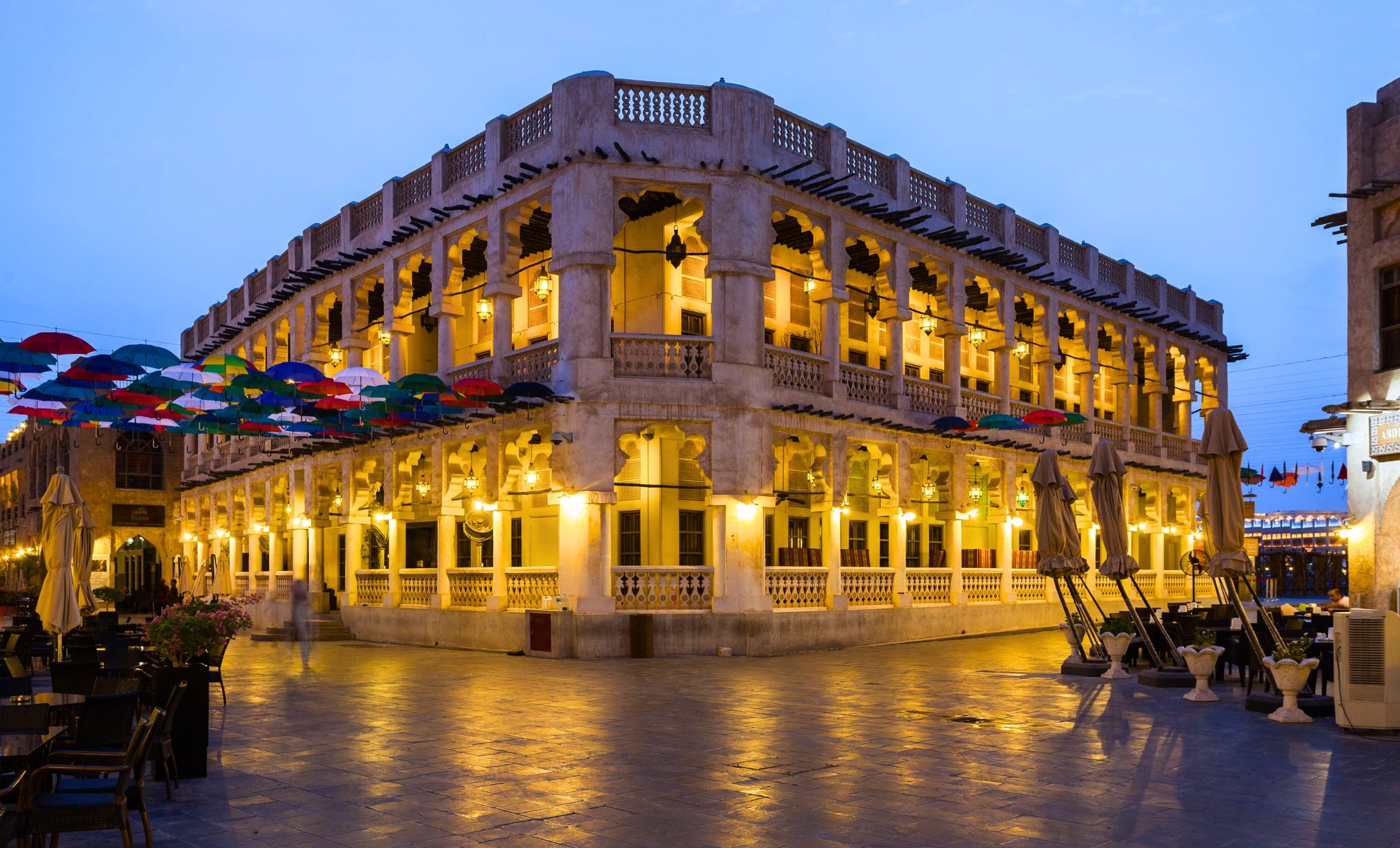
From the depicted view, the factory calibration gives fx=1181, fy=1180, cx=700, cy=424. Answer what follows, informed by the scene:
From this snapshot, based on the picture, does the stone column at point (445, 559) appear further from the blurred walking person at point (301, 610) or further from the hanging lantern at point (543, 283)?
the hanging lantern at point (543, 283)

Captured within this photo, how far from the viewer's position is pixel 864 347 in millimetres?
31938

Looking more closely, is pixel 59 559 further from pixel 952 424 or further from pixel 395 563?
pixel 952 424

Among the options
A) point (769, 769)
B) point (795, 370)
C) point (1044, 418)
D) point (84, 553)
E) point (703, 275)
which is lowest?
point (769, 769)

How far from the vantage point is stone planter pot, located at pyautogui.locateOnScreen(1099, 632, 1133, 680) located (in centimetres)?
1836

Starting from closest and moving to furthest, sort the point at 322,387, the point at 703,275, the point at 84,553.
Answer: the point at 322,387
the point at 84,553
the point at 703,275

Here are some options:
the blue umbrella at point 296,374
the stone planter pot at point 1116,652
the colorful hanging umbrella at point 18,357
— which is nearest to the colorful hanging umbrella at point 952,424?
the stone planter pot at point 1116,652

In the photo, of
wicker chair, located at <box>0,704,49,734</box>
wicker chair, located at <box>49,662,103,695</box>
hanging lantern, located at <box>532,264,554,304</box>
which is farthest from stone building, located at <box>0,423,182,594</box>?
wicker chair, located at <box>0,704,49,734</box>

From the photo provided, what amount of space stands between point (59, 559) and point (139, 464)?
40.7 metres

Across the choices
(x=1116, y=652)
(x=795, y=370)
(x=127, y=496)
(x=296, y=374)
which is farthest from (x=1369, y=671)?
(x=127, y=496)

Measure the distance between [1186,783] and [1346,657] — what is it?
411 cm

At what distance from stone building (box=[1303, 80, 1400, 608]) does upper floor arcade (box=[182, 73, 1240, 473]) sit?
30.7 ft

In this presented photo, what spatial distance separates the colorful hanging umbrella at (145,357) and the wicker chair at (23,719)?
13.0m

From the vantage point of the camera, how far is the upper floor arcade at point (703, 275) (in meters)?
23.8

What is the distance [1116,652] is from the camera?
18391mm
